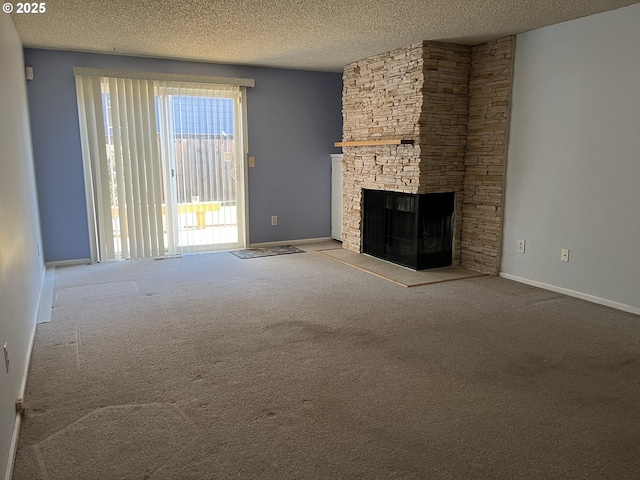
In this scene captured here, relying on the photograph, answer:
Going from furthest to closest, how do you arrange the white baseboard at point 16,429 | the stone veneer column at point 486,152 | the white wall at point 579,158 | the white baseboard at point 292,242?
the white baseboard at point 292,242
the stone veneer column at point 486,152
the white wall at point 579,158
the white baseboard at point 16,429

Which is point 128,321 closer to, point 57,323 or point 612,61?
point 57,323

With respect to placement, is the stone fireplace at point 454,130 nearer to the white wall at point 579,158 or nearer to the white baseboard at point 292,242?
the white wall at point 579,158

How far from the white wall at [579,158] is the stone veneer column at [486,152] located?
0.30 feet

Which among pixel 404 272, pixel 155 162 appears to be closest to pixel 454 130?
pixel 404 272

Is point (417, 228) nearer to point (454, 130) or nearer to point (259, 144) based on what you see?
point (454, 130)

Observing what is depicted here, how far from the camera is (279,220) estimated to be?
634cm

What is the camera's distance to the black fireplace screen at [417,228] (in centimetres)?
488

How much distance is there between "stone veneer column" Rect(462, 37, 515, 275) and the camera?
4.53 metres

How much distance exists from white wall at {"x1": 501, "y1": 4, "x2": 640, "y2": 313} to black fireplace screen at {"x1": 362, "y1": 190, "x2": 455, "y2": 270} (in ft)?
2.07

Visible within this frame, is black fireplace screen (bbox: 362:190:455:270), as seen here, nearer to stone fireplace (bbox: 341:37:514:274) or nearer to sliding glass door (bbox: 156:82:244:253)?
stone fireplace (bbox: 341:37:514:274)

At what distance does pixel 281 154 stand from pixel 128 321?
11.1ft

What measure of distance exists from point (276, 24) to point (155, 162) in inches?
87.9

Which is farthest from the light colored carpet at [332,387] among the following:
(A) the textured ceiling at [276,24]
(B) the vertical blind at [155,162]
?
(A) the textured ceiling at [276,24]

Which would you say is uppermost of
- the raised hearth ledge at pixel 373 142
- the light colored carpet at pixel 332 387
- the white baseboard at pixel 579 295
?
the raised hearth ledge at pixel 373 142
